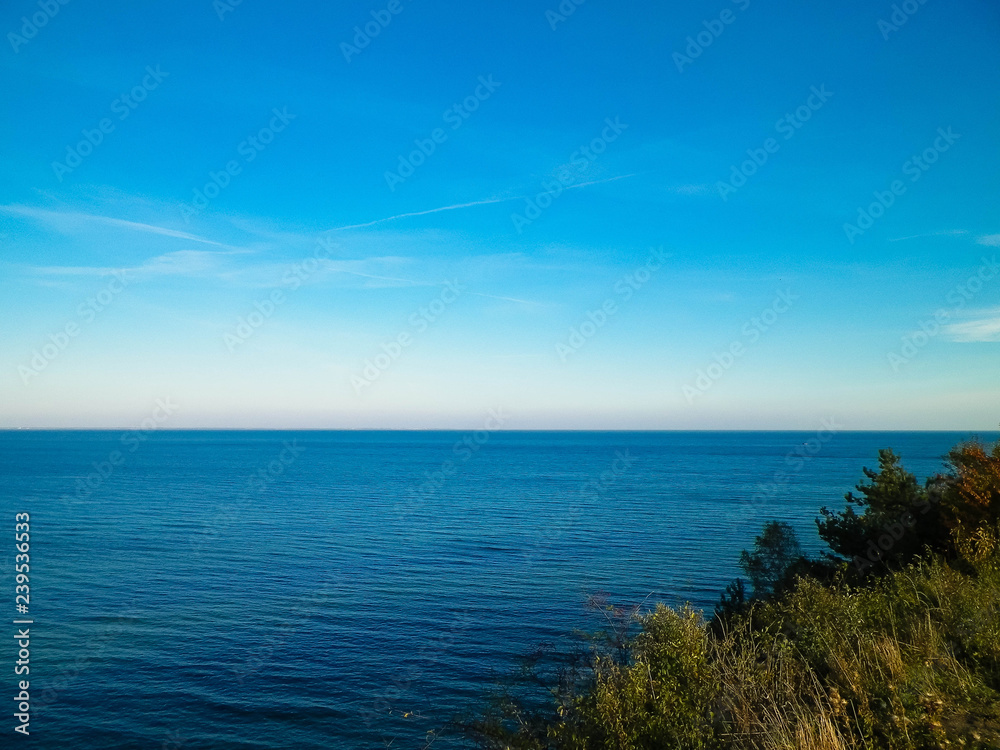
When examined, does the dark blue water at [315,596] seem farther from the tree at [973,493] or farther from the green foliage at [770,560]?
the tree at [973,493]

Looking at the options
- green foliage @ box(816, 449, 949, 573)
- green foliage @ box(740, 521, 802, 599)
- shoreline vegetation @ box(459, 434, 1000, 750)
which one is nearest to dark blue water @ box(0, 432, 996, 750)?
green foliage @ box(740, 521, 802, 599)

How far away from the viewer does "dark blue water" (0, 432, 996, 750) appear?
23734 millimetres

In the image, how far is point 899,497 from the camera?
27.4m

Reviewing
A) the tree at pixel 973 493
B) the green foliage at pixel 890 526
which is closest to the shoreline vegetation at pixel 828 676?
the tree at pixel 973 493

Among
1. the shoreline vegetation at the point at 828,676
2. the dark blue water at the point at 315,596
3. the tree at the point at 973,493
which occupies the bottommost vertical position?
the dark blue water at the point at 315,596

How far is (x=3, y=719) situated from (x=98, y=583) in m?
19.1

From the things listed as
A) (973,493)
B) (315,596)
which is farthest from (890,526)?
(315,596)

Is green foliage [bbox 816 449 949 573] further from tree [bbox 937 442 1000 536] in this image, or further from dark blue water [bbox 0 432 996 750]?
dark blue water [bbox 0 432 996 750]

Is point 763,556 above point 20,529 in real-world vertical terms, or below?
above

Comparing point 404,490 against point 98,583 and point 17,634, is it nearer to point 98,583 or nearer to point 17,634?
point 98,583

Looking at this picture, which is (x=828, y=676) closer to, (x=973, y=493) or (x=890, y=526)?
(x=973, y=493)

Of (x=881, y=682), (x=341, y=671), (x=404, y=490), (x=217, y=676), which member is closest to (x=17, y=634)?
(x=217, y=676)

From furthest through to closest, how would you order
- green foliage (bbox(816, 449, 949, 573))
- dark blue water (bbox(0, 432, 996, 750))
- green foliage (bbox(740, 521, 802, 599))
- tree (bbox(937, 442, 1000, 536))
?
1. green foliage (bbox(740, 521, 802, 599))
2. green foliage (bbox(816, 449, 949, 573))
3. dark blue water (bbox(0, 432, 996, 750))
4. tree (bbox(937, 442, 1000, 536))

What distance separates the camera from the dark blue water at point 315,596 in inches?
934
